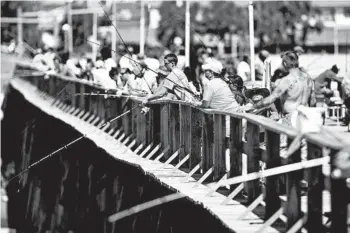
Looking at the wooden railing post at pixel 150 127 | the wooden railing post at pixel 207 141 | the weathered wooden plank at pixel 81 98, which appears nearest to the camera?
the wooden railing post at pixel 207 141

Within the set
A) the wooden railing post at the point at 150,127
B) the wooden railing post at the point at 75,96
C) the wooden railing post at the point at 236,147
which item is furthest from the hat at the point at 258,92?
the wooden railing post at the point at 75,96

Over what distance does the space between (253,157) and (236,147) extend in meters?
1.05

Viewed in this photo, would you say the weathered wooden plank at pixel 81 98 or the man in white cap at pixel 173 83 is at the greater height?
the man in white cap at pixel 173 83

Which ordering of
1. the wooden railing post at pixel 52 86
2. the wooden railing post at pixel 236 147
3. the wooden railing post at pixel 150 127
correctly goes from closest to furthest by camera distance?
the wooden railing post at pixel 236 147 → the wooden railing post at pixel 150 127 → the wooden railing post at pixel 52 86

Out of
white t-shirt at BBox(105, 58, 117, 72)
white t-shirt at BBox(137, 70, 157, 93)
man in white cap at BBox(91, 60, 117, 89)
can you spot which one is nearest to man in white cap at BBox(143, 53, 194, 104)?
white t-shirt at BBox(137, 70, 157, 93)

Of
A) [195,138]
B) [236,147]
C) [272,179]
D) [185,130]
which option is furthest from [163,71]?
[272,179]

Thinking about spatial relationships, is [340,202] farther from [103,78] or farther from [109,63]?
[103,78]

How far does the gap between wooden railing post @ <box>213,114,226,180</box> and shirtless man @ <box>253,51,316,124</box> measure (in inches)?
28.3

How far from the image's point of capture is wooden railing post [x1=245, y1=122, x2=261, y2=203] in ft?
36.8

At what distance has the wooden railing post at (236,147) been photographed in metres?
12.1

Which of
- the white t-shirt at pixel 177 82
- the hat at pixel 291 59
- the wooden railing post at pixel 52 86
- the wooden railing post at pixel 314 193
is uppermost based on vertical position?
the hat at pixel 291 59

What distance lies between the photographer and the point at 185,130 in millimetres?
15492

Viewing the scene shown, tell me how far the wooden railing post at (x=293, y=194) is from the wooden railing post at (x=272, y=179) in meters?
0.55

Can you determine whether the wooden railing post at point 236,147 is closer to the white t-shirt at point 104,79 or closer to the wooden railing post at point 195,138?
the wooden railing post at point 195,138
